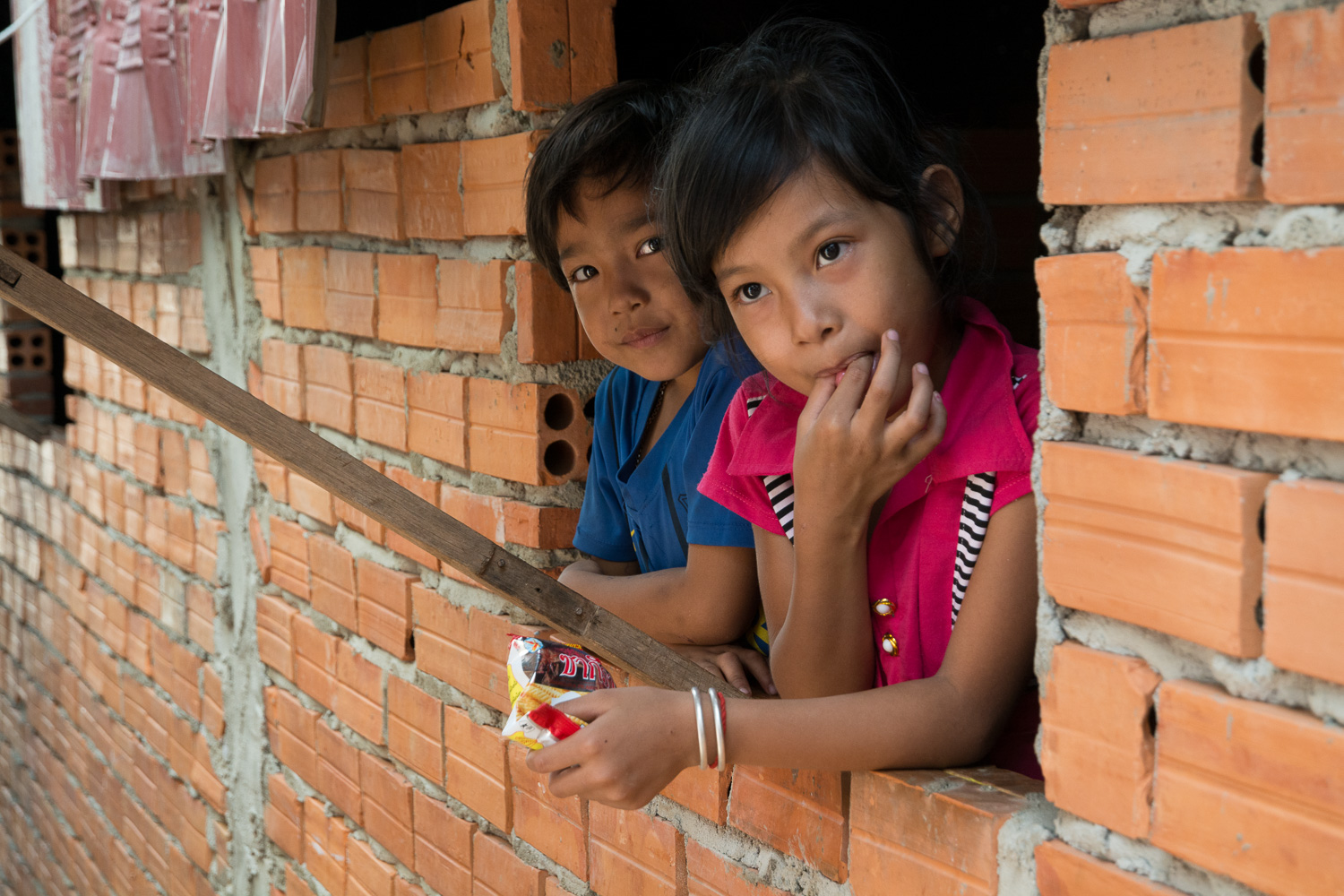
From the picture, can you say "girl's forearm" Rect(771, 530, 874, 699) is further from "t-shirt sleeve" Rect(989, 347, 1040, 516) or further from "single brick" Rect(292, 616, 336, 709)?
"single brick" Rect(292, 616, 336, 709)

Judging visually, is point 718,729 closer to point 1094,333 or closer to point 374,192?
point 1094,333

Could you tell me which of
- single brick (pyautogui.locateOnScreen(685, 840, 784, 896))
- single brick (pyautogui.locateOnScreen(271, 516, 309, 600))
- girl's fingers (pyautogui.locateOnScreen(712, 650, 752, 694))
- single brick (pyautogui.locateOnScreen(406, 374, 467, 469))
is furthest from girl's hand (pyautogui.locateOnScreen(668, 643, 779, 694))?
single brick (pyautogui.locateOnScreen(271, 516, 309, 600))

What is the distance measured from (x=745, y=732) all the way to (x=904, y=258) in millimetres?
499

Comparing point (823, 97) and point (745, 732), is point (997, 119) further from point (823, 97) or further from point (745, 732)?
point (745, 732)

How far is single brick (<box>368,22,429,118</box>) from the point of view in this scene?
1.82m

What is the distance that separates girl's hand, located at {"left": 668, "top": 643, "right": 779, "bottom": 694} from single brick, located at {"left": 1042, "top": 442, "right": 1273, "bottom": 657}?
553mm

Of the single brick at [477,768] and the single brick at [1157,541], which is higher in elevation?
the single brick at [1157,541]

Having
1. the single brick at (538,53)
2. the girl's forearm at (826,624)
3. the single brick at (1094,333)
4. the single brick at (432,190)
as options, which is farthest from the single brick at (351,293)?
the single brick at (1094,333)

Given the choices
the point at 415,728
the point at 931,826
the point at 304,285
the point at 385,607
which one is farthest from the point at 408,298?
the point at 931,826

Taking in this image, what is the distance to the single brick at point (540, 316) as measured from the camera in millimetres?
1677

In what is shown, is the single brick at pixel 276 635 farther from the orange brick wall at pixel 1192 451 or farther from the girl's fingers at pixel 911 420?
the orange brick wall at pixel 1192 451

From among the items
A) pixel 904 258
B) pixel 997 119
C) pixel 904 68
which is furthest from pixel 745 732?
pixel 997 119

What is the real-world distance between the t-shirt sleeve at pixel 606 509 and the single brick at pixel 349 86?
0.73 metres

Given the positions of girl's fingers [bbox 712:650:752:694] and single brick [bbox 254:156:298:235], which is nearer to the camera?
girl's fingers [bbox 712:650:752:694]
